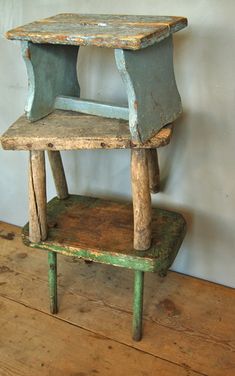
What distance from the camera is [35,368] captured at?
Answer: 112 centimetres

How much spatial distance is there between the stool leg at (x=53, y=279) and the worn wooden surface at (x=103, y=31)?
0.57 meters

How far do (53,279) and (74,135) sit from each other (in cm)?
Answer: 46

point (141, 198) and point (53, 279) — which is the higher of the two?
point (141, 198)

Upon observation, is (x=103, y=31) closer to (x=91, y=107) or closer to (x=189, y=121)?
(x=91, y=107)

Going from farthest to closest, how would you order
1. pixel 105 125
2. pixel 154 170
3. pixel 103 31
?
pixel 154 170, pixel 105 125, pixel 103 31

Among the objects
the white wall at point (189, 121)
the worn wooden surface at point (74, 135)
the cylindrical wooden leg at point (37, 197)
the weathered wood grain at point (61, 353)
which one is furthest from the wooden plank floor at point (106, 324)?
the worn wooden surface at point (74, 135)

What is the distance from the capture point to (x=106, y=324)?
1.26 meters

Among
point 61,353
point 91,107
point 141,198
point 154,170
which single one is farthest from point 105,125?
point 61,353

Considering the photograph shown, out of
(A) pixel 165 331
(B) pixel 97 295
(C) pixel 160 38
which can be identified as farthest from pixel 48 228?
(C) pixel 160 38

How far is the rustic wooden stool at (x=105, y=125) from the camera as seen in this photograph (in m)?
0.92

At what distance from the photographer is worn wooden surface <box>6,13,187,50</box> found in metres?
0.85

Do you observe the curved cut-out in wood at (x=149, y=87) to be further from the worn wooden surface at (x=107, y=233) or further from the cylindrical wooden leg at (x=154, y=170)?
the worn wooden surface at (x=107, y=233)

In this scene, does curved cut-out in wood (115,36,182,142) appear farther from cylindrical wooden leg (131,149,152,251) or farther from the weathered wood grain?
the weathered wood grain

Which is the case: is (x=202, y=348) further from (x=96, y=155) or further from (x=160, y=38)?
(x=160, y=38)
